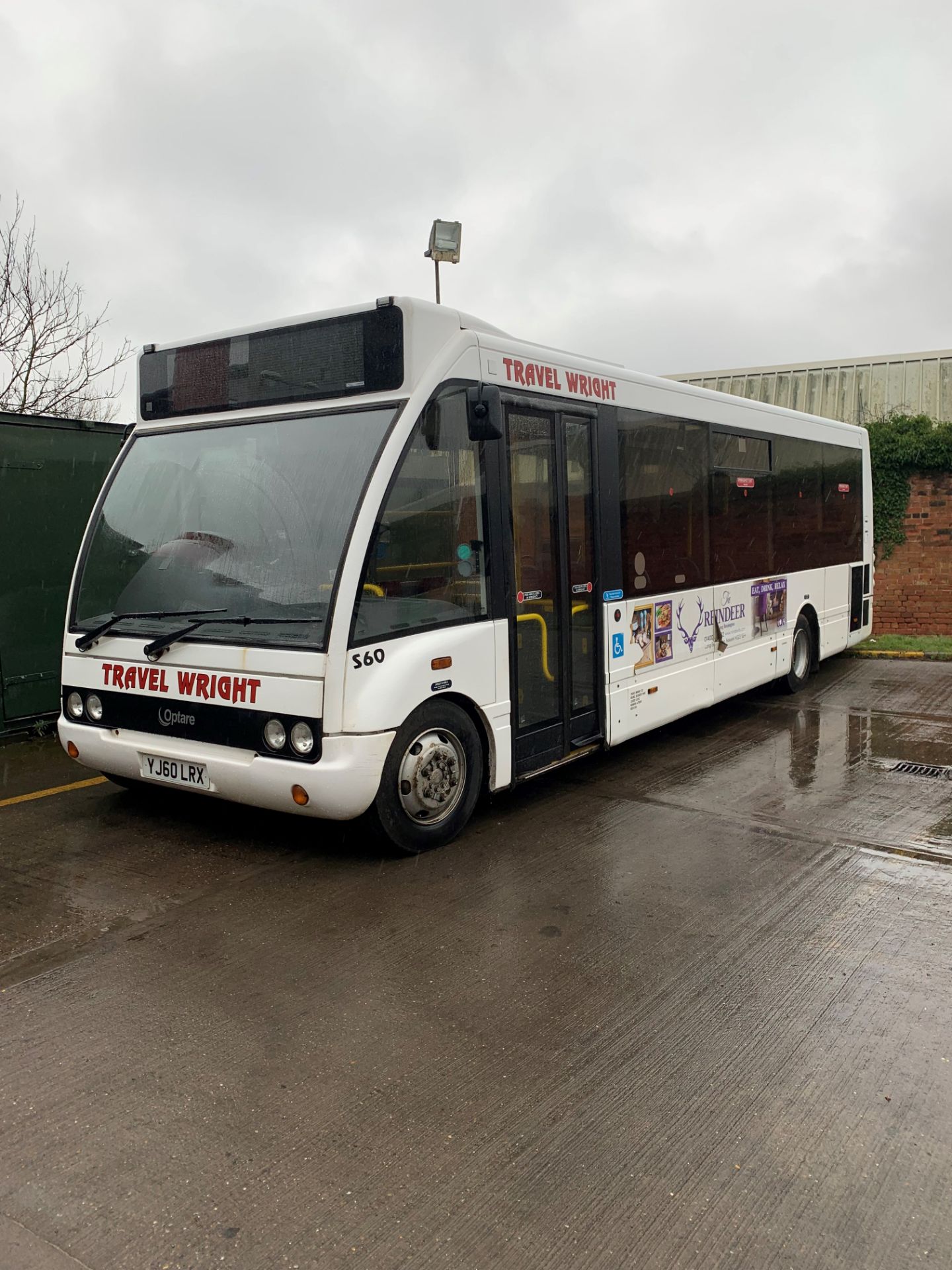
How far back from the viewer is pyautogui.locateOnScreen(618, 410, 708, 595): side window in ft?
23.0

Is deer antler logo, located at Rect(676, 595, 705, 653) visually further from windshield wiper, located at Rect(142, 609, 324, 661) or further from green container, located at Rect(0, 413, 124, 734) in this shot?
green container, located at Rect(0, 413, 124, 734)

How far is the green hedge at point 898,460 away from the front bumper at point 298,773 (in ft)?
39.7

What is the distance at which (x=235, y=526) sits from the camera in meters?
5.32

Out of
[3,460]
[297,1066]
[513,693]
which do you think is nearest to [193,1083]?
[297,1066]

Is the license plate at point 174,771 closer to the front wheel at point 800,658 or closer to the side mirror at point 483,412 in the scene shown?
the side mirror at point 483,412

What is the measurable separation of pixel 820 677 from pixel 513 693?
6.76 meters

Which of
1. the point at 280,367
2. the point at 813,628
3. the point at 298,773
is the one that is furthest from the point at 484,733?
the point at 813,628

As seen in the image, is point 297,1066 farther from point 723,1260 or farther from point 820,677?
point 820,677

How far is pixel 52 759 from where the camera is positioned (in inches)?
305

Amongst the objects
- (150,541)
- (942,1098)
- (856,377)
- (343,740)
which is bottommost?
(942,1098)

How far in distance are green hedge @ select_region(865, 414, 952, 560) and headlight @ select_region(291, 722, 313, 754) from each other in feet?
40.1

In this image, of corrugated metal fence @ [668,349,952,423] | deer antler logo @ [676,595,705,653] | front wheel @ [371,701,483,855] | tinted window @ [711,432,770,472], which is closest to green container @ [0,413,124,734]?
front wheel @ [371,701,483,855]

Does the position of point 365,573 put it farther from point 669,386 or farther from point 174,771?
point 669,386

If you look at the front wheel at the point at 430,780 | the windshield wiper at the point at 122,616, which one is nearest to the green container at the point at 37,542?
the windshield wiper at the point at 122,616
